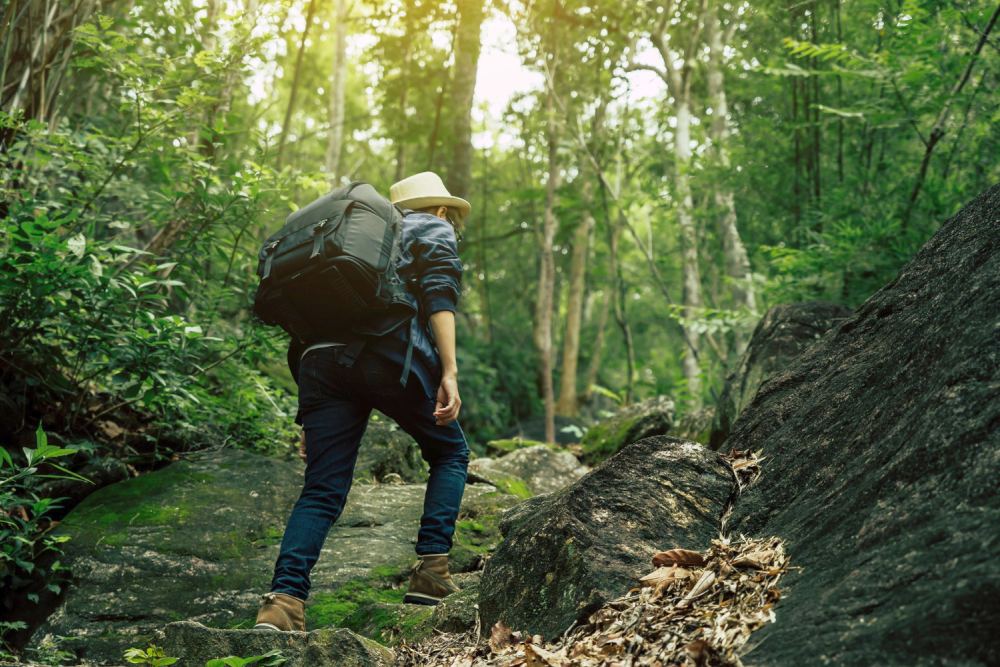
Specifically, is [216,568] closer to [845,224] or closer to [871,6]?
[845,224]

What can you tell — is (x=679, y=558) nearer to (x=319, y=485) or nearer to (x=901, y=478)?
(x=901, y=478)

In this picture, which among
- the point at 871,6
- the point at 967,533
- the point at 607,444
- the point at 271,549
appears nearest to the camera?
the point at 967,533

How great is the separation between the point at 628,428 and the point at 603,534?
21.6 ft

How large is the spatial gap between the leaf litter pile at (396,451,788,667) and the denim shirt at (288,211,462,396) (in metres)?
1.45

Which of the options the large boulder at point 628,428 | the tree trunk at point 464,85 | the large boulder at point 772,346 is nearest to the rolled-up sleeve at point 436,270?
the large boulder at point 772,346

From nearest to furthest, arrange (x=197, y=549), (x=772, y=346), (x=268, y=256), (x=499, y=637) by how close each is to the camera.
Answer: (x=499, y=637), (x=268, y=256), (x=197, y=549), (x=772, y=346)

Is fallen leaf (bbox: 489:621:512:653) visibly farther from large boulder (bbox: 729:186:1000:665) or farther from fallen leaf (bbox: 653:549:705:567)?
large boulder (bbox: 729:186:1000:665)

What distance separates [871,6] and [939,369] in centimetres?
662

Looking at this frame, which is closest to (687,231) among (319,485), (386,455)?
(386,455)

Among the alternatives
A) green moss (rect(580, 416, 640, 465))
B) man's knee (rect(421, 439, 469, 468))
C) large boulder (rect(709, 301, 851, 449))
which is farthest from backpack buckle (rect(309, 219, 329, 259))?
green moss (rect(580, 416, 640, 465))

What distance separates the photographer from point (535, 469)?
8.78m

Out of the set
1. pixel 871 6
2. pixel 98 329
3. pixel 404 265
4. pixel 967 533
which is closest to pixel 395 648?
pixel 404 265

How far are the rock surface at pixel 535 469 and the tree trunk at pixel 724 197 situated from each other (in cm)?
279

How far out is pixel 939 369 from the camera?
2.60 meters
